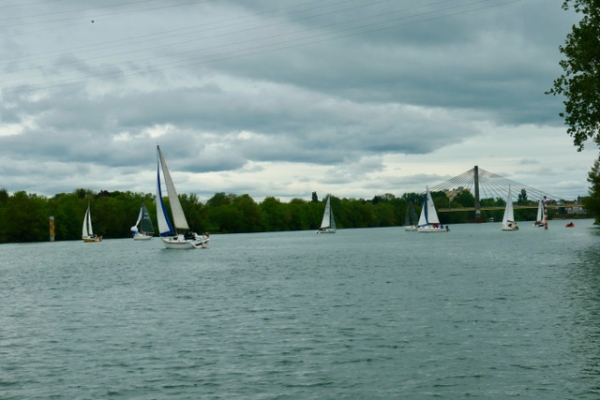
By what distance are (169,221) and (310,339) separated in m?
76.5

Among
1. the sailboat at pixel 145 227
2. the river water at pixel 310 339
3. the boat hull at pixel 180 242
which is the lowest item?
the river water at pixel 310 339

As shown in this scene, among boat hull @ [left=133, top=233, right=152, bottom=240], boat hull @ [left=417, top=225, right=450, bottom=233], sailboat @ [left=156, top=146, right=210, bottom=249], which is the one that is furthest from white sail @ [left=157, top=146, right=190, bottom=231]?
boat hull @ [left=417, top=225, right=450, bottom=233]

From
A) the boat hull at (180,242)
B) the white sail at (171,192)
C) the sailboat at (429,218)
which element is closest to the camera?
the white sail at (171,192)

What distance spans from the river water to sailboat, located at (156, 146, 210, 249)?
147 feet

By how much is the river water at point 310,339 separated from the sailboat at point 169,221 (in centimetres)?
4489

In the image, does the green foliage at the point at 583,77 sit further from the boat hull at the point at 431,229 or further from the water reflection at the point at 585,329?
the boat hull at the point at 431,229

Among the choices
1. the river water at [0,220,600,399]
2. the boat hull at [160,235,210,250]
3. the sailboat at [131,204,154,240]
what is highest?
the sailboat at [131,204,154,240]

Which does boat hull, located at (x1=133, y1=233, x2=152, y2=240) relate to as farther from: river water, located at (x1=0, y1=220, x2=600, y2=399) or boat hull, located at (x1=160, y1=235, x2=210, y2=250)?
river water, located at (x1=0, y1=220, x2=600, y2=399)

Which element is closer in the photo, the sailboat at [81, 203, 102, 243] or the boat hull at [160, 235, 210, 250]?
the boat hull at [160, 235, 210, 250]

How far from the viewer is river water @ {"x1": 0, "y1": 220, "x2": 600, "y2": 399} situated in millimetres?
19812

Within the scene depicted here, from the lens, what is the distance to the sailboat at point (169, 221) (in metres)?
96.4

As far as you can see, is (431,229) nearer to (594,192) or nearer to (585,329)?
(594,192)

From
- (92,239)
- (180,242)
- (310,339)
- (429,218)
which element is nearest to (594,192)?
(429,218)

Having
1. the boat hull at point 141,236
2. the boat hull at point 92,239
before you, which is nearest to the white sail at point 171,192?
the boat hull at point 141,236
